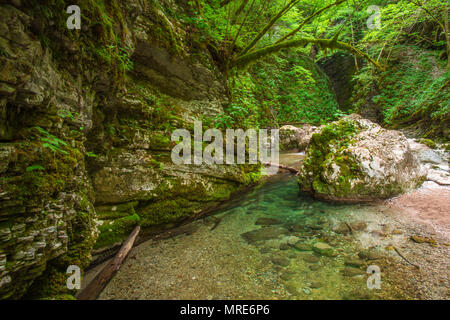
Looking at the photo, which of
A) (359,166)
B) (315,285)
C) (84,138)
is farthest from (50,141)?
(359,166)

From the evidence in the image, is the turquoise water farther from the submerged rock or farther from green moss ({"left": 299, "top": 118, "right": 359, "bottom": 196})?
the submerged rock

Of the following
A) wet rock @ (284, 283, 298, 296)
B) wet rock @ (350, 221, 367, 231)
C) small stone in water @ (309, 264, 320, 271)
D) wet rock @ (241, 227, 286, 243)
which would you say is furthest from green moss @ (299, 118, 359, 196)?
wet rock @ (284, 283, 298, 296)

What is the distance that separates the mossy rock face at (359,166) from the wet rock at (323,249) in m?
2.21

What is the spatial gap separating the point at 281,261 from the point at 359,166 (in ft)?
12.4

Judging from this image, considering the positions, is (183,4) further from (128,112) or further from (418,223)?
(418,223)

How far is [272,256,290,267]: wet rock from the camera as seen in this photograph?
8.91ft

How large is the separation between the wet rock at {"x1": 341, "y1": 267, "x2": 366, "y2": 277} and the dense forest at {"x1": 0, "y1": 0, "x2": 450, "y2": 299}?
1 cm

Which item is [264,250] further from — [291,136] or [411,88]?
[411,88]

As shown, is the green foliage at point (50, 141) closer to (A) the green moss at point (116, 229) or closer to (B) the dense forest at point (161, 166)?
(B) the dense forest at point (161, 166)

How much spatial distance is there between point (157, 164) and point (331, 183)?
188 inches

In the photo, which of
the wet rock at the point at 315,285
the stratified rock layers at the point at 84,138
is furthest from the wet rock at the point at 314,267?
the stratified rock layers at the point at 84,138

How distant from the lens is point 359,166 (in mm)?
4754

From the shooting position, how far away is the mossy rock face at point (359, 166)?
4.64m

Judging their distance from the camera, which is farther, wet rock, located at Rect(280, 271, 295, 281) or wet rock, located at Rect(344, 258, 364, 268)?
wet rock, located at Rect(344, 258, 364, 268)
